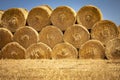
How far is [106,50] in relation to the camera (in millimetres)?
9102

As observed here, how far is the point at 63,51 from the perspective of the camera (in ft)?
31.2

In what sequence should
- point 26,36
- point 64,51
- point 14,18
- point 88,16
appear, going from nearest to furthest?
1. point 64,51
2. point 88,16
3. point 26,36
4. point 14,18

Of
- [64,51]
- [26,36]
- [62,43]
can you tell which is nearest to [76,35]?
[62,43]

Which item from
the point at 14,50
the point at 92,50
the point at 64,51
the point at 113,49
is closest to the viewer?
the point at 113,49

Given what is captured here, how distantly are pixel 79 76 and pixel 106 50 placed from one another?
4.10 m

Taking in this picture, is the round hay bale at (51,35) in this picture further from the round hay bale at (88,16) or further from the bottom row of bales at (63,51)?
the round hay bale at (88,16)

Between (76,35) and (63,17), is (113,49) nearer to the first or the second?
(76,35)

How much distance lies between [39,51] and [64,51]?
82 centimetres

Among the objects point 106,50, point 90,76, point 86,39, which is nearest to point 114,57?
point 106,50

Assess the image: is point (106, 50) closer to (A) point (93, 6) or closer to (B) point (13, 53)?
(A) point (93, 6)

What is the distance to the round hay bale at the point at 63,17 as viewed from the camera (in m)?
9.73

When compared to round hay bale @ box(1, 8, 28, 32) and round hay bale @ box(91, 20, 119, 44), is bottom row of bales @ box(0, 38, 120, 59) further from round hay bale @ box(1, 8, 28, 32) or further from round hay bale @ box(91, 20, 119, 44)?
round hay bale @ box(1, 8, 28, 32)

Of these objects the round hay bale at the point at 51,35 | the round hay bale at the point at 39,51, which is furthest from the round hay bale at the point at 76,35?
the round hay bale at the point at 39,51

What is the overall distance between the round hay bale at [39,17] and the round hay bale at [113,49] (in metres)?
2.21
